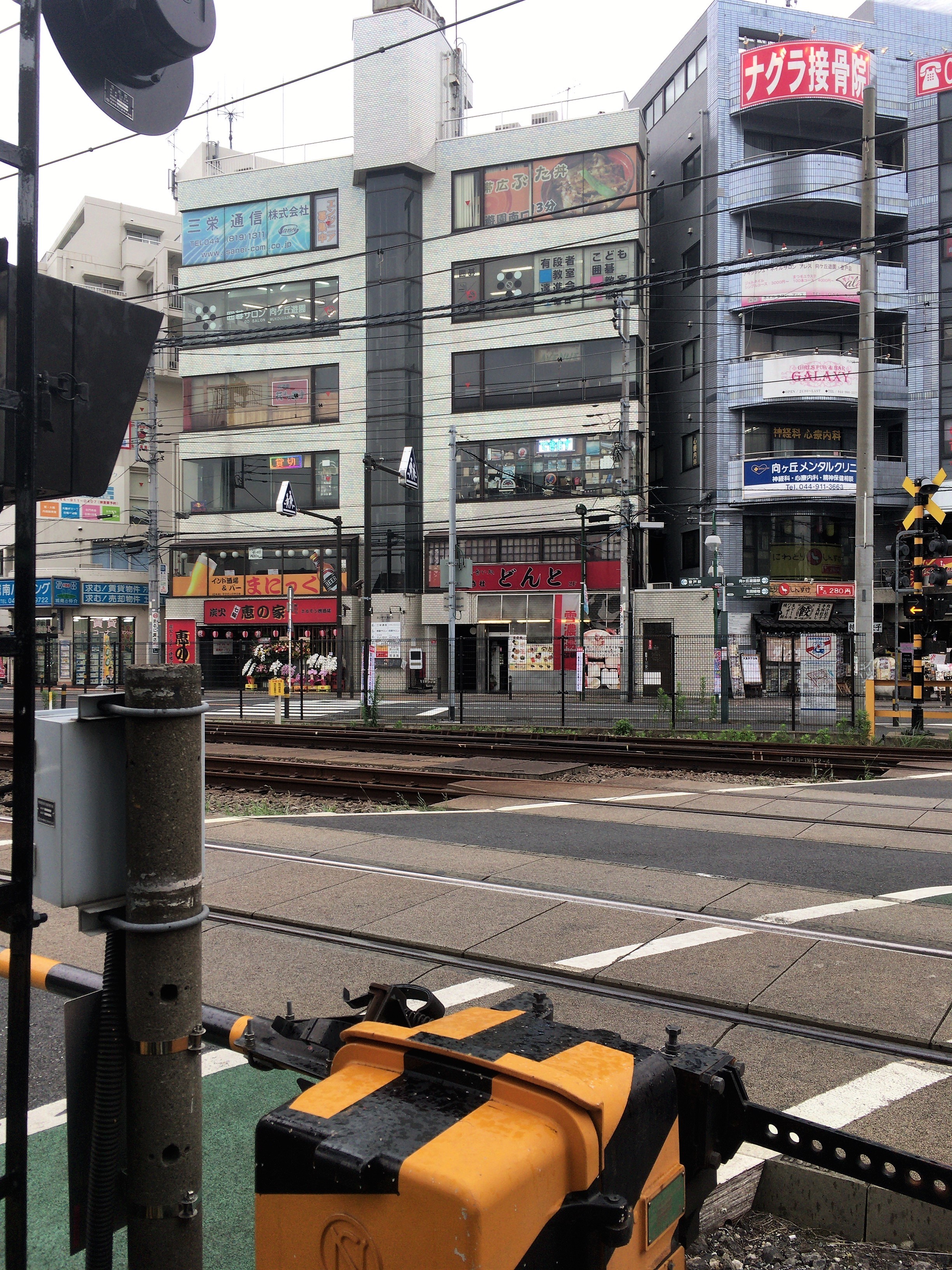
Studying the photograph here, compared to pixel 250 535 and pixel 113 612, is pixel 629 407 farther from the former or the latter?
pixel 113 612

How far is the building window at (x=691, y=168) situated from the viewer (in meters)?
41.6

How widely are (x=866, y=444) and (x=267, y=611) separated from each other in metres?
28.1

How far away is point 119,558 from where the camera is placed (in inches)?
1987

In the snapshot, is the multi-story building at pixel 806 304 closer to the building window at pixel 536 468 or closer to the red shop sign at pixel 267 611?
the building window at pixel 536 468

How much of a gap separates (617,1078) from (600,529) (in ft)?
117

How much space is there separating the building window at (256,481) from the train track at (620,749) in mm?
22361

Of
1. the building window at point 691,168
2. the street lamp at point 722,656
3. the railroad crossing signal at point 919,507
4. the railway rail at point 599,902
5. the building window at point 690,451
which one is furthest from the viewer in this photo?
the building window at point 691,168

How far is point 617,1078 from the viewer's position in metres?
2.07

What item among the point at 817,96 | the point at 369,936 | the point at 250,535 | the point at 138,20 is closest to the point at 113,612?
the point at 250,535

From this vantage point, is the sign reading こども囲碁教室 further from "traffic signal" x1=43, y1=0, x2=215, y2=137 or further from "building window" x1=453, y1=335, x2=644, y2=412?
"traffic signal" x1=43, y1=0, x2=215, y2=137

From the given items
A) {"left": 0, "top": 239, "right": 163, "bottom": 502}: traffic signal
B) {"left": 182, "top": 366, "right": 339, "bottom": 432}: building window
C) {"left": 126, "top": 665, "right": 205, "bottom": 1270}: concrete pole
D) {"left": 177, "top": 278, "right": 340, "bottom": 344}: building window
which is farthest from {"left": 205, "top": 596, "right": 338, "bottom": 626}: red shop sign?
{"left": 126, "top": 665, "right": 205, "bottom": 1270}: concrete pole

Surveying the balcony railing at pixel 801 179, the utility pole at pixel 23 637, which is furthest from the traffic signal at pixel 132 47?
the balcony railing at pixel 801 179

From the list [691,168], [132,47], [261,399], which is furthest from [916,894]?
[691,168]

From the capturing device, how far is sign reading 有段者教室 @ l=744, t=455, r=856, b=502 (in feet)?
123
